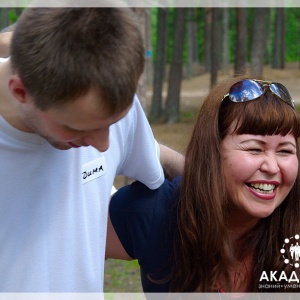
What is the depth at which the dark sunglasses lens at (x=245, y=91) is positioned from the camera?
2326 mm

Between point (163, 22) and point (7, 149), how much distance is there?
57.8 ft

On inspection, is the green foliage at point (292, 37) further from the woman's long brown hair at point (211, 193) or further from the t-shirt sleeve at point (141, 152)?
the t-shirt sleeve at point (141, 152)

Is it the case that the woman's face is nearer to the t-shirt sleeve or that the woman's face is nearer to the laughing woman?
the laughing woman

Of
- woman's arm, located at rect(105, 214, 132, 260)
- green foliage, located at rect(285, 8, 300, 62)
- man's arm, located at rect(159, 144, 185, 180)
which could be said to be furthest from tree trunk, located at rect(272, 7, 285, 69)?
woman's arm, located at rect(105, 214, 132, 260)

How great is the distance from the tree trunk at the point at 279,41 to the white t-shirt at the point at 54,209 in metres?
25.7

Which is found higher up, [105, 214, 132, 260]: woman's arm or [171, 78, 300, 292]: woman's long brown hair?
[171, 78, 300, 292]: woman's long brown hair

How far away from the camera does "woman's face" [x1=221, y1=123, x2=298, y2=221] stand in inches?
89.0

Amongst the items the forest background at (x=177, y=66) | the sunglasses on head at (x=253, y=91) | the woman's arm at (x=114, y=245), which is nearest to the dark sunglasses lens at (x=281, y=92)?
the sunglasses on head at (x=253, y=91)

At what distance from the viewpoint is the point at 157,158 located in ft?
7.79

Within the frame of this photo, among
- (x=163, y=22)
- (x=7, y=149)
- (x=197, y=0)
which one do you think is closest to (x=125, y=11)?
(x=7, y=149)

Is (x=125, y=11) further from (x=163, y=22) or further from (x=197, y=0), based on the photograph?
(x=163, y=22)

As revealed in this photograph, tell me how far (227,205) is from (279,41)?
2792 centimetres

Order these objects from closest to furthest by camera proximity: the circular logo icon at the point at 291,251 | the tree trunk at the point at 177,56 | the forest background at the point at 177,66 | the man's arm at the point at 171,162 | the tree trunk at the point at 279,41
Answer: the circular logo icon at the point at 291,251 < the man's arm at the point at 171,162 < the forest background at the point at 177,66 < the tree trunk at the point at 177,56 < the tree trunk at the point at 279,41

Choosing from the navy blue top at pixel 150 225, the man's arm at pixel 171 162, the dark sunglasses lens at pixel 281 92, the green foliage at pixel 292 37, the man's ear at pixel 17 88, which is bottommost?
the green foliage at pixel 292 37
